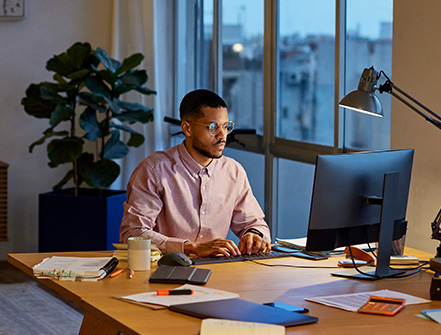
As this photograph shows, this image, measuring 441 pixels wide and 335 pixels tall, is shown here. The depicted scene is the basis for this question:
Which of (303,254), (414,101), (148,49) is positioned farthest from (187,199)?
(148,49)

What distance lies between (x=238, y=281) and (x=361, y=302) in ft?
1.35

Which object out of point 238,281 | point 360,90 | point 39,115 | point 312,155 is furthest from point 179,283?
point 39,115

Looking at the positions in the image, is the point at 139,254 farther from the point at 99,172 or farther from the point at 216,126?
the point at 99,172

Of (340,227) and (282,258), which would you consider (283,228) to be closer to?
(282,258)

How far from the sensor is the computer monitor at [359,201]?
223 centimetres

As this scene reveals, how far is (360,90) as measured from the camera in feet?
8.08

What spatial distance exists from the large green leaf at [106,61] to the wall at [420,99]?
2.28 metres

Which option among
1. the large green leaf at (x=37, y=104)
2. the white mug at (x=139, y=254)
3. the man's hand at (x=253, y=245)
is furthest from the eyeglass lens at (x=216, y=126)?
the large green leaf at (x=37, y=104)

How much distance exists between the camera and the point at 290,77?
4262 mm

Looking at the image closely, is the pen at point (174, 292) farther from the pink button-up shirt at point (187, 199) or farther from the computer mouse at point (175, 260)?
the pink button-up shirt at point (187, 199)

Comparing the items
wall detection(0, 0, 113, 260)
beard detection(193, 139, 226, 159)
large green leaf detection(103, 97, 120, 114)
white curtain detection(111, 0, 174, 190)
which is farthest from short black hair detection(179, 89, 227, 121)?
wall detection(0, 0, 113, 260)

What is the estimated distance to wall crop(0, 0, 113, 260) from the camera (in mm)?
5484

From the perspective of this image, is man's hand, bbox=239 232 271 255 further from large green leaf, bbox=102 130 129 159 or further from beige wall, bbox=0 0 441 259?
beige wall, bbox=0 0 441 259

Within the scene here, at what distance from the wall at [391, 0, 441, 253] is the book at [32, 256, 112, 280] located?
1.41 meters
